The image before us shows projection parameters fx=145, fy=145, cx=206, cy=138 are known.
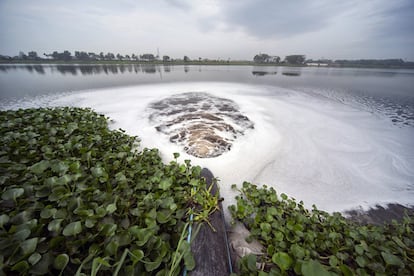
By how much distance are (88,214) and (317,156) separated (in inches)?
105

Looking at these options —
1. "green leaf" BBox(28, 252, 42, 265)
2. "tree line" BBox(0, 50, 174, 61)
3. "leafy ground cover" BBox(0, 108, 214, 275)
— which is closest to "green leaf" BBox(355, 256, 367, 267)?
"leafy ground cover" BBox(0, 108, 214, 275)

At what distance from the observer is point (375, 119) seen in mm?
3551

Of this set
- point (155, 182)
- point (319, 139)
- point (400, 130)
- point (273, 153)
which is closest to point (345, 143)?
point (319, 139)

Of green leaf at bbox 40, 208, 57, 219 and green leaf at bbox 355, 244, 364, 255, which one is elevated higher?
green leaf at bbox 40, 208, 57, 219

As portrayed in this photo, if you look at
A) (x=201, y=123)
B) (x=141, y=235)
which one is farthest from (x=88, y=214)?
(x=201, y=123)

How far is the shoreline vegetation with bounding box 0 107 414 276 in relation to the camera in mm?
624

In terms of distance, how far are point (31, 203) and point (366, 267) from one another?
1.89 metres

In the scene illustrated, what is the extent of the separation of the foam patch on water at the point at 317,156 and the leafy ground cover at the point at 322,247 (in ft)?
1.43

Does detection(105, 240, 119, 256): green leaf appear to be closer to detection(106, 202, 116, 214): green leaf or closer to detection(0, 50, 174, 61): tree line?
detection(106, 202, 116, 214): green leaf

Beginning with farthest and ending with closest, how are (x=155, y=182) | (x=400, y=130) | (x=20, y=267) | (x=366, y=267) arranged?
(x=400, y=130)
(x=155, y=182)
(x=366, y=267)
(x=20, y=267)

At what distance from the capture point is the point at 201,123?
3.20 metres

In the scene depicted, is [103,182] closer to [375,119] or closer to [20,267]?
[20,267]

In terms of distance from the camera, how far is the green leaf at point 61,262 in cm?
57

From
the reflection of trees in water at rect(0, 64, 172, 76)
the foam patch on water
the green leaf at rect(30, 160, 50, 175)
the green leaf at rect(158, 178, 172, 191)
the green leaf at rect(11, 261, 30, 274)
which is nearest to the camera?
the green leaf at rect(11, 261, 30, 274)
